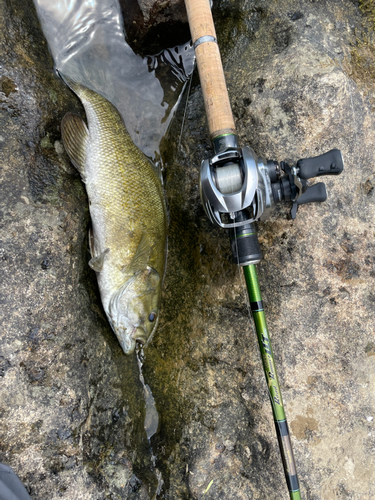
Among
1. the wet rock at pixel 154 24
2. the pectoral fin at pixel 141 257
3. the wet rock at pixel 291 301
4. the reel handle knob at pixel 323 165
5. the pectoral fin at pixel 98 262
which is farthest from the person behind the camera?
the wet rock at pixel 154 24

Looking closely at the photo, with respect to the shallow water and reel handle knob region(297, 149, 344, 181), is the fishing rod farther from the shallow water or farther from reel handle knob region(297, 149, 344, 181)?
the shallow water

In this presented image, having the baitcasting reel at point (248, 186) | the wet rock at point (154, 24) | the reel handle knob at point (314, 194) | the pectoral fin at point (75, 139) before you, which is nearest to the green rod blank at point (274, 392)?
the baitcasting reel at point (248, 186)

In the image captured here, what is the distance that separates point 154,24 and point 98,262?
228 cm

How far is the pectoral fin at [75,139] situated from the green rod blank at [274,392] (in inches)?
65.2

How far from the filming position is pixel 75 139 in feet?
9.29

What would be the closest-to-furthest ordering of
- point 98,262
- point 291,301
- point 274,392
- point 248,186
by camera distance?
point 248,186
point 274,392
point 291,301
point 98,262

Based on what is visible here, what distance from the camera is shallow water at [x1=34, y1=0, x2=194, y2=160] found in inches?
123

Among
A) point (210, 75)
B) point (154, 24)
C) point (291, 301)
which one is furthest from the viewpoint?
point (154, 24)

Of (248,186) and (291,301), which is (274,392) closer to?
(291,301)

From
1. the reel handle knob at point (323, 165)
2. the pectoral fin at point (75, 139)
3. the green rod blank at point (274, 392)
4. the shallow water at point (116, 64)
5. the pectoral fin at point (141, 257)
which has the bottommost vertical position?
the green rod blank at point (274, 392)

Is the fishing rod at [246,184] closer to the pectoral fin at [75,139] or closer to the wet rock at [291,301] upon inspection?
the wet rock at [291,301]

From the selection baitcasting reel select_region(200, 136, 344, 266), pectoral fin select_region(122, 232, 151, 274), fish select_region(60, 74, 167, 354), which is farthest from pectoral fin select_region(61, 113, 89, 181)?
baitcasting reel select_region(200, 136, 344, 266)

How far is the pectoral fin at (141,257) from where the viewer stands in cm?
286

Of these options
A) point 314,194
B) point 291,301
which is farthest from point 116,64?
point 291,301
